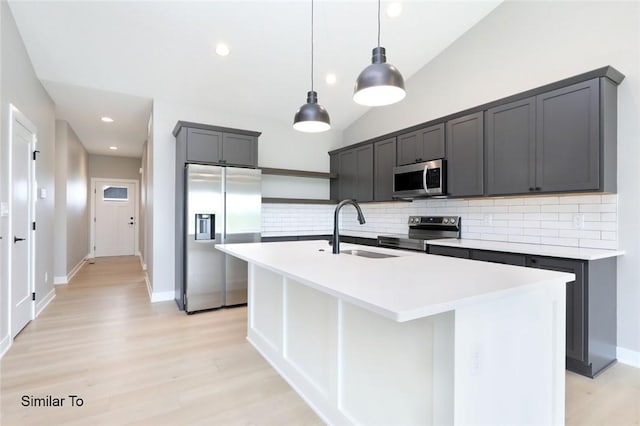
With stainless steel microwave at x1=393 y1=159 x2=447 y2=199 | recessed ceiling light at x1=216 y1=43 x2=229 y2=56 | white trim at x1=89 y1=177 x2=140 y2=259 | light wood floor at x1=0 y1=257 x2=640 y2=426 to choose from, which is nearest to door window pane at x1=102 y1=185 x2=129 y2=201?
white trim at x1=89 y1=177 x2=140 y2=259

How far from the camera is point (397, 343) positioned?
1.42 meters

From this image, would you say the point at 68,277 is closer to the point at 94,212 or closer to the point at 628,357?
the point at 94,212

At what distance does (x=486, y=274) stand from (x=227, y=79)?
3.77 m

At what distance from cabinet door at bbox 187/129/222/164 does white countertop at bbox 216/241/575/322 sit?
2328 millimetres

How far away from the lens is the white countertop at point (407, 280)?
41.3 inches

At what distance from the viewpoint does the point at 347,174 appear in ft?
17.4

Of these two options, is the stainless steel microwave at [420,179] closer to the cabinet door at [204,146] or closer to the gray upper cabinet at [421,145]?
the gray upper cabinet at [421,145]

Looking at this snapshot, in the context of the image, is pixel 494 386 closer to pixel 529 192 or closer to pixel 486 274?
pixel 486 274

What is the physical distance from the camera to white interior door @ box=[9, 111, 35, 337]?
3002 millimetres

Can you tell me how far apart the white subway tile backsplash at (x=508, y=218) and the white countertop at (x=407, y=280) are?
1633mm

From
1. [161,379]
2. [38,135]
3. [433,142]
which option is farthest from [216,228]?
[433,142]

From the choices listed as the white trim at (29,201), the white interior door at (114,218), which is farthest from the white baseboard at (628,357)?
the white interior door at (114,218)

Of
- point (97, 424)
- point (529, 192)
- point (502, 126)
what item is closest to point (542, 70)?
point (502, 126)

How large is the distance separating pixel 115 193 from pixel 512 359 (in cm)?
972
